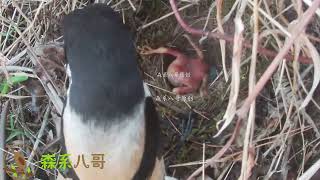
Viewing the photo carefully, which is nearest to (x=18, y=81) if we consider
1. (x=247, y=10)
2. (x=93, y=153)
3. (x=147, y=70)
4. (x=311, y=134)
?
(x=147, y=70)

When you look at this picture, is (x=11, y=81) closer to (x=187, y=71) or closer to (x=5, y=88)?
(x=5, y=88)

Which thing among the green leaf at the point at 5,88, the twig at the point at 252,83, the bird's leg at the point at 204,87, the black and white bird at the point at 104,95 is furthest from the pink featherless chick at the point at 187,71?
the twig at the point at 252,83

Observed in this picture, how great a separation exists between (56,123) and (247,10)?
0.72 m

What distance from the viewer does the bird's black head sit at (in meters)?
1.42

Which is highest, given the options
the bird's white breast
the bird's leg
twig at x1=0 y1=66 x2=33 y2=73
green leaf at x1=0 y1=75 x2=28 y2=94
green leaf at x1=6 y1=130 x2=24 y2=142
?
twig at x1=0 y1=66 x2=33 y2=73

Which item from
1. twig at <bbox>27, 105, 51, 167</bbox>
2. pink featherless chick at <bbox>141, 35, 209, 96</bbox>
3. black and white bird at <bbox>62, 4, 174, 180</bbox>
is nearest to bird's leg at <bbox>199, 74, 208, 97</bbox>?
pink featherless chick at <bbox>141, 35, 209, 96</bbox>

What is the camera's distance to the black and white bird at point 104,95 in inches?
56.3

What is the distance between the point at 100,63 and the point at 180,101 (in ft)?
1.69

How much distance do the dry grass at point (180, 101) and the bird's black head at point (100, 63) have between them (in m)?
0.29

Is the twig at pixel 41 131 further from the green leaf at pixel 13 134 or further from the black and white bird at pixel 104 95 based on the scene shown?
the black and white bird at pixel 104 95

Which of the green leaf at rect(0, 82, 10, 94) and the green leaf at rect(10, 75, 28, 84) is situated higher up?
the green leaf at rect(10, 75, 28, 84)

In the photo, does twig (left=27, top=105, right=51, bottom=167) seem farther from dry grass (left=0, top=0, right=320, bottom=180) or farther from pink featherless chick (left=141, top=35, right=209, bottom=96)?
pink featherless chick (left=141, top=35, right=209, bottom=96)

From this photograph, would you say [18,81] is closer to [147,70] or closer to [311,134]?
[147,70]

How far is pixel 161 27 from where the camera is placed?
1.84 meters
